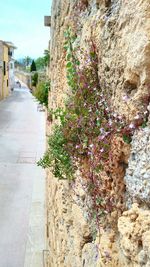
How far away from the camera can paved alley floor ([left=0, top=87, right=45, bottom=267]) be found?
5.62m

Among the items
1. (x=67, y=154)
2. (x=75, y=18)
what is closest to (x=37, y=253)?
(x=67, y=154)

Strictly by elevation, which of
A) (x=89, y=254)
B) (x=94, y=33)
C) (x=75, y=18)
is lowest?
(x=89, y=254)

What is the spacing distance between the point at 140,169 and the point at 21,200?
7021mm

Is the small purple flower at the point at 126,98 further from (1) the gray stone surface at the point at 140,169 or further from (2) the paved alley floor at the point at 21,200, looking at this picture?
(2) the paved alley floor at the point at 21,200

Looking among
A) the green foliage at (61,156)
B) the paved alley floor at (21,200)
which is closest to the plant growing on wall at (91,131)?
the green foliage at (61,156)

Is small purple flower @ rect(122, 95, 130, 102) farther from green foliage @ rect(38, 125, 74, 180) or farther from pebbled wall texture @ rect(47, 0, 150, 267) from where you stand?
green foliage @ rect(38, 125, 74, 180)

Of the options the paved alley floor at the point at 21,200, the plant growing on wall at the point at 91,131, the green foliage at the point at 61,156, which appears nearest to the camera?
the plant growing on wall at the point at 91,131

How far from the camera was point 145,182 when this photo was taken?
1.19m

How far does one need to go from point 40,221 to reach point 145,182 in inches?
225

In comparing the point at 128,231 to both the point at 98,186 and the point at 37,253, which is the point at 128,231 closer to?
the point at 98,186

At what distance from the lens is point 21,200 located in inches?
314

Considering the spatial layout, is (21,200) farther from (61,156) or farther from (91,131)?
(91,131)

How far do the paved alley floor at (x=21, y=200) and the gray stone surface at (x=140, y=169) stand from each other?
13.5ft

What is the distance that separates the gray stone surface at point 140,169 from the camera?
119 cm
